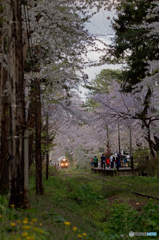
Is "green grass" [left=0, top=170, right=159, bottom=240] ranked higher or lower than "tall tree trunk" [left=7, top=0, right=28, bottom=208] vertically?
lower

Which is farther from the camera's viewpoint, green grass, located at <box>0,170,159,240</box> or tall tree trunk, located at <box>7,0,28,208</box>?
tall tree trunk, located at <box>7,0,28,208</box>

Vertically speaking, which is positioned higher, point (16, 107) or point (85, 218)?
point (16, 107)

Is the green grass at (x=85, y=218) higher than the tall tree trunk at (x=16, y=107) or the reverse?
the reverse

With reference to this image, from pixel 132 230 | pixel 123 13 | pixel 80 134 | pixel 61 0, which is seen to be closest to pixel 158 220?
pixel 132 230

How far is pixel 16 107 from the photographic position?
19.8 ft

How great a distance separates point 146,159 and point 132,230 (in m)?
15.8

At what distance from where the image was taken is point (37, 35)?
391 inches

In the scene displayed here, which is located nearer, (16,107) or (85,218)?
(16,107)

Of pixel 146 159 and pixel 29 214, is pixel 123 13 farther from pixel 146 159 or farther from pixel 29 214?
pixel 29 214

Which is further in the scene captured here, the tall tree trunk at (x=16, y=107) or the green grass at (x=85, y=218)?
the tall tree trunk at (x=16, y=107)

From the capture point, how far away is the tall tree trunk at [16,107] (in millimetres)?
5875

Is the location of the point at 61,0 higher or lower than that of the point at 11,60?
higher

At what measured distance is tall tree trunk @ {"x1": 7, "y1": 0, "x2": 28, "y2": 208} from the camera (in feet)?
19.3

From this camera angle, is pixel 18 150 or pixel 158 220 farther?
pixel 158 220
